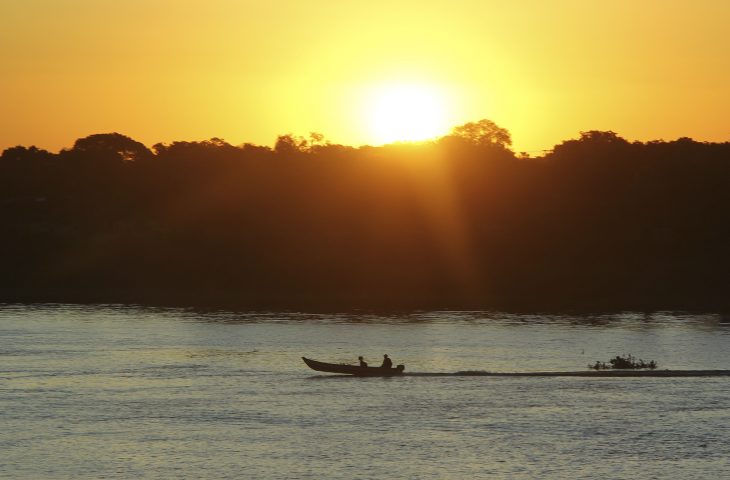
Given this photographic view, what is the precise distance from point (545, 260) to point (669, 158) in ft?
87.7

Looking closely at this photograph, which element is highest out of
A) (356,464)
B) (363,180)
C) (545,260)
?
(363,180)

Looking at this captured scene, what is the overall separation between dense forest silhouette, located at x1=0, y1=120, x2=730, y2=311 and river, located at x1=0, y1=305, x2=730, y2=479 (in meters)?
35.9

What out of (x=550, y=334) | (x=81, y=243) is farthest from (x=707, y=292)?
(x=81, y=243)

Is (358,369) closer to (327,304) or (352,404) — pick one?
(352,404)

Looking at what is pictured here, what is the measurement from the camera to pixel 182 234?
7087 inches

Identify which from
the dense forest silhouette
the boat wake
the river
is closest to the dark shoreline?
the dense forest silhouette

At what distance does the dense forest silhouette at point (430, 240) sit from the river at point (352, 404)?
3585cm

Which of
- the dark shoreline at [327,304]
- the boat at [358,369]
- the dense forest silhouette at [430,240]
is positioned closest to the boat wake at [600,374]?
the boat at [358,369]

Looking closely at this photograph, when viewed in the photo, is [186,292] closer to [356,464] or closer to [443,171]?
[443,171]

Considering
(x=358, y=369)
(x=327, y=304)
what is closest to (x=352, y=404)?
(x=358, y=369)

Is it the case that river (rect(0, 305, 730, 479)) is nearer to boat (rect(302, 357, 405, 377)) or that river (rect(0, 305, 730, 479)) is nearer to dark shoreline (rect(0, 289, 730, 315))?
boat (rect(302, 357, 405, 377))

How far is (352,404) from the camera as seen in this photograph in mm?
77062

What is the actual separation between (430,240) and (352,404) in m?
99.5

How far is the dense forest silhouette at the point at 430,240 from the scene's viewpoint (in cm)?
16038
